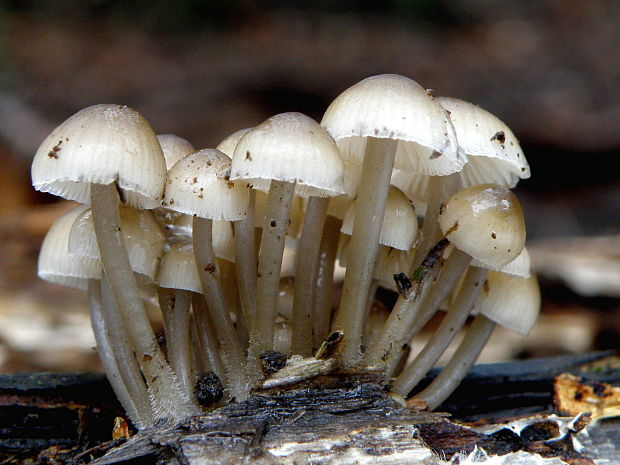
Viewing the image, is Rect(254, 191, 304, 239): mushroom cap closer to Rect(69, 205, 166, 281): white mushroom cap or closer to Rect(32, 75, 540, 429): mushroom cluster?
Rect(32, 75, 540, 429): mushroom cluster

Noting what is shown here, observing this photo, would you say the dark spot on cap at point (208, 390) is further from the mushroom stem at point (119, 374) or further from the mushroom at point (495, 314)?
the mushroom at point (495, 314)

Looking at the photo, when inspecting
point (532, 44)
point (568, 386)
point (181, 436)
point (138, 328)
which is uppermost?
point (532, 44)

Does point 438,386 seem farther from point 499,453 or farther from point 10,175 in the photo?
point 10,175

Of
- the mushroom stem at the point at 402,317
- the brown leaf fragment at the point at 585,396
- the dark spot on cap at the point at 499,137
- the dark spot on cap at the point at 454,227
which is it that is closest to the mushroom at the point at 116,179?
the mushroom stem at the point at 402,317

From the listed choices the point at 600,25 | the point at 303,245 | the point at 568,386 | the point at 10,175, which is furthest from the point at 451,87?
the point at 303,245

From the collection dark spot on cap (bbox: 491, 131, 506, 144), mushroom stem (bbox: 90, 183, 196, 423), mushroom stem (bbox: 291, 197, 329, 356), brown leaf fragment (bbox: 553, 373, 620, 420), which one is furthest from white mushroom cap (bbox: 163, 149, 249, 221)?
brown leaf fragment (bbox: 553, 373, 620, 420)

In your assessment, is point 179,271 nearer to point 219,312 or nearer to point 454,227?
point 219,312
